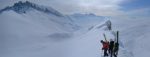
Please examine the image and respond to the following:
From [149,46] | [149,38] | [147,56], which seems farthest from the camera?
[149,38]

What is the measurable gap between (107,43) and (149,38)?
415 ft

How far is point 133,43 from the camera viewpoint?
15888 cm

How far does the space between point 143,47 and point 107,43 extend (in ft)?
385

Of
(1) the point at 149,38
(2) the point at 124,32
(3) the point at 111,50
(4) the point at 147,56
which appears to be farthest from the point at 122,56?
(2) the point at 124,32

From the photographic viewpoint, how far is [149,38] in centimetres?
14588

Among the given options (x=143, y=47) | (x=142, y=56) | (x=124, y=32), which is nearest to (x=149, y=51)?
(x=142, y=56)

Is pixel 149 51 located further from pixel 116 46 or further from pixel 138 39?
pixel 116 46

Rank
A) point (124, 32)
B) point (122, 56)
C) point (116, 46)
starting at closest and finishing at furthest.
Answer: point (116, 46) → point (122, 56) → point (124, 32)

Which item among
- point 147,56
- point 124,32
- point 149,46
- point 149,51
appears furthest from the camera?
point 124,32

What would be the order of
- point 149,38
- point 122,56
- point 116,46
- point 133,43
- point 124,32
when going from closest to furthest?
point 116,46, point 122,56, point 149,38, point 133,43, point 124,32

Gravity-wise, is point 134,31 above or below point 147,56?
above

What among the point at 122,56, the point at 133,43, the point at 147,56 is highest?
the point at 133,43

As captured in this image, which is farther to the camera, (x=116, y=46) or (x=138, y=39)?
(x=138, y=39)

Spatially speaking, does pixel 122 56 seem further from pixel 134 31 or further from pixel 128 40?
pixel 134 31
